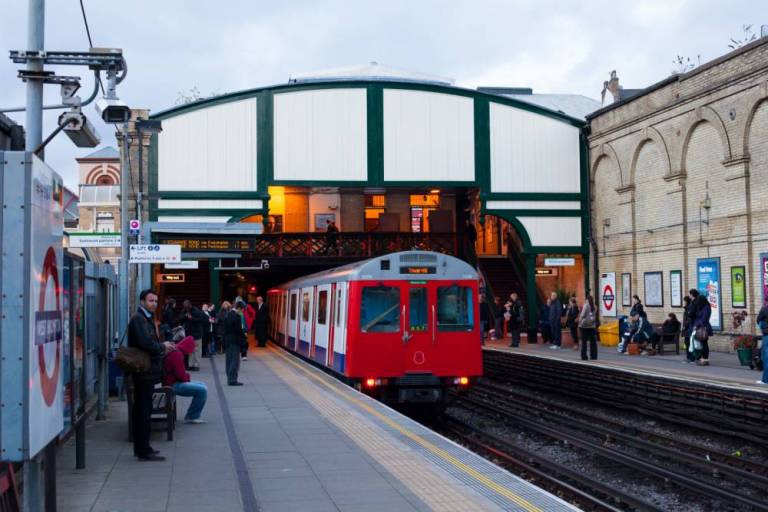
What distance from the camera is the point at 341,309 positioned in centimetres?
1569

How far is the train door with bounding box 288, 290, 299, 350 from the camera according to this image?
2388cm

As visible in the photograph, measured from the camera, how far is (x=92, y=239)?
14.3 metres

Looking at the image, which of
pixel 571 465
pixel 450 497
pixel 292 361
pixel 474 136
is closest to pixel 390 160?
pixel 474 136

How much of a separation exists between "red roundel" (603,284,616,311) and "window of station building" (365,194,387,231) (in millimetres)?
12345

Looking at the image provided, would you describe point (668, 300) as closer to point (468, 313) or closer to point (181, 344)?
point (468, 313)

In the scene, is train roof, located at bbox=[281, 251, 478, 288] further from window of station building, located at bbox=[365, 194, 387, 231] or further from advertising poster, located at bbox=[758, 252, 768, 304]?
window of station building, located at bbox=[365, 194, 387, 231]

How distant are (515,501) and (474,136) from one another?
2398cm

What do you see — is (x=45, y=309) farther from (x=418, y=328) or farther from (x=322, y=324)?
(x=322, y=324)

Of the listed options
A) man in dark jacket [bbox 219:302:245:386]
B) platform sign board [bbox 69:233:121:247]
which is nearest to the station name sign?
man in dark jacket [bbox 219:302:245:386]

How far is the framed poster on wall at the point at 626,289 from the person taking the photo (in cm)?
2683

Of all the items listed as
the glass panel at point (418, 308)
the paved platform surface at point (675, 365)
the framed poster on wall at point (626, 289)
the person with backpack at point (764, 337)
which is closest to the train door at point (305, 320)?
the glass panel at point (418, 308)

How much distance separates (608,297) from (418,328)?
50.5 ft

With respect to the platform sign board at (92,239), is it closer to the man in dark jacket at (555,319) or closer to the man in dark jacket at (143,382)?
the man in dark jacket at (143,382)

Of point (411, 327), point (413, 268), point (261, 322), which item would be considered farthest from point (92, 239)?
point (261, 322)
